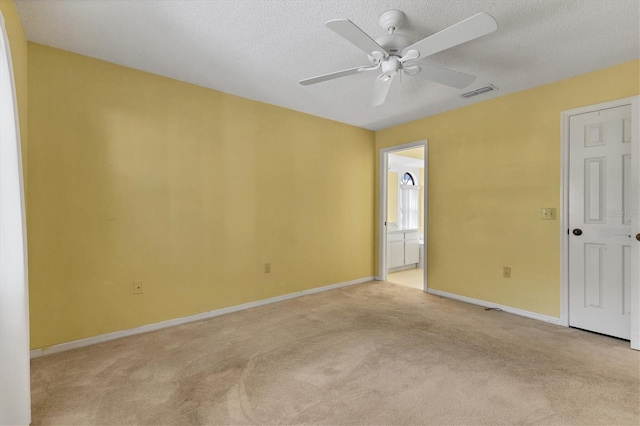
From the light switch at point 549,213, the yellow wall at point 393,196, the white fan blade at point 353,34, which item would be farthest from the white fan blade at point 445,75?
the yellow wall at point 393,196

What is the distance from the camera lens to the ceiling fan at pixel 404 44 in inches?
63.4

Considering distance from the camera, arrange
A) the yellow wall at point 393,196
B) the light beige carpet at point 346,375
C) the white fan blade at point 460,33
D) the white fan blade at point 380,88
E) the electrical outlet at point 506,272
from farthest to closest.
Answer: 1. the yellow wall at point 393,196
2. the electrical outlet at point 506,272
3. the white fan blade at point 380,88
4. the light beige carpet at point 346,375
5. the white fan blade at point 460,33

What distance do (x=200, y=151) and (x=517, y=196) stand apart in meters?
3.48

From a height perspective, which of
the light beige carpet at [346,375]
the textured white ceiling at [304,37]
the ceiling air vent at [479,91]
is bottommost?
the light beige carpet at [346,375]

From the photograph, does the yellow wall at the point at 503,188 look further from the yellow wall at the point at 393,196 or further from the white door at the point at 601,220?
Answer: the yellow wall at the point at 393,196

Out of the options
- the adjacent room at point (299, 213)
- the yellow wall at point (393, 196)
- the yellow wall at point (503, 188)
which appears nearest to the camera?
the adjacent room at point (299, 213)

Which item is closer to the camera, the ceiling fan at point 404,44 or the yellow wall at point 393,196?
the ceiling fan at point 404,44

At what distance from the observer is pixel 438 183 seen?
4.08m

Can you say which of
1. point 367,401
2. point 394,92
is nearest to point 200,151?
point 394,92

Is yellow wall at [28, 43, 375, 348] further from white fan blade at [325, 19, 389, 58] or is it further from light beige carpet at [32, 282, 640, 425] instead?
white fan blade at [325, 19, 389, 58]

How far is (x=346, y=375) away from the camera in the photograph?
83.0 inches

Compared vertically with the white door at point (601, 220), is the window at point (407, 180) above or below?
above

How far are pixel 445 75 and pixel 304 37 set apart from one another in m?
1.09

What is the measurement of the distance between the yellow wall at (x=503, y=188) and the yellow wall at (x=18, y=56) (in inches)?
162
